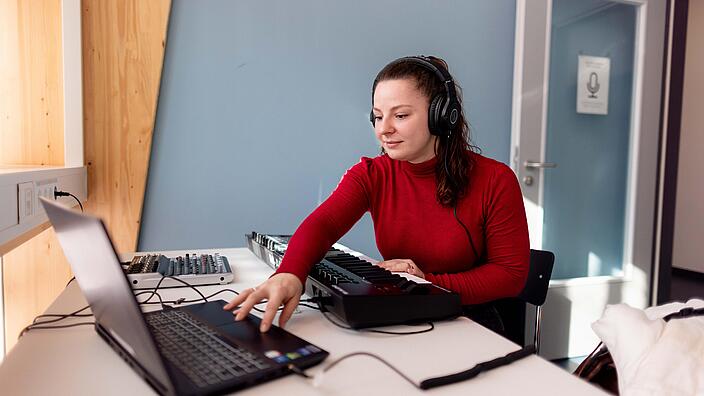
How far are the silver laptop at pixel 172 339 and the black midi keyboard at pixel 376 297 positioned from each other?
116mm

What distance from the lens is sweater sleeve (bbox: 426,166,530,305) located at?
111 centimetres

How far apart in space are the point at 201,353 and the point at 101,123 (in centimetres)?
144

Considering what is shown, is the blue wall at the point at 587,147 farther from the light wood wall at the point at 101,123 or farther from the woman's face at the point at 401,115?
the light wood wall at the point at 101,123

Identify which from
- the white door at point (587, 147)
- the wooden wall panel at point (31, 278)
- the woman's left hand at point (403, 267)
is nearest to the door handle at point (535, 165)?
the white door at point (587, 147)

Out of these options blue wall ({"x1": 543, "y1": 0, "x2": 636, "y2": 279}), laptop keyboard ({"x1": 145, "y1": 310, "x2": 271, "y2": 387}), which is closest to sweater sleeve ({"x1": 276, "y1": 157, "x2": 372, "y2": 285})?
laptop keyboard ({"x1": 145, "y1": 310, "x2": 271, "y2": 387})

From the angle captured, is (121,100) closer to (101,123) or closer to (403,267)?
(101,123)

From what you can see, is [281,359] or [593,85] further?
[593,85]

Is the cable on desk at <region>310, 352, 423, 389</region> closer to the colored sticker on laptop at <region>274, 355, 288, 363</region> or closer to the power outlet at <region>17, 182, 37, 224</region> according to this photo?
the colored sticker on laptop at <region>274, 355, 288, 363</region>

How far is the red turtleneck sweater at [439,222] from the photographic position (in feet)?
3.68

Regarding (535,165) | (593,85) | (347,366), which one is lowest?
(347,366)

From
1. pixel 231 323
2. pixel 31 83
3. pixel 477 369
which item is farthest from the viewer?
pixel 31 83

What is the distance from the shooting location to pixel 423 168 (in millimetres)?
1292

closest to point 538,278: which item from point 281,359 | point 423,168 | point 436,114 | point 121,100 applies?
point 423,168

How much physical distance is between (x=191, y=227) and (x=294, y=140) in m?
0.53
